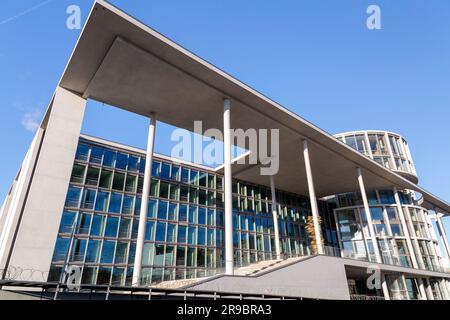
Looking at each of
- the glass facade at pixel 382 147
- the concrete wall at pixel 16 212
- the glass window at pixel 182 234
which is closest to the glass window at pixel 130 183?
the glass window at pixel 182 234

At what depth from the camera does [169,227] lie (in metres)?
26.2

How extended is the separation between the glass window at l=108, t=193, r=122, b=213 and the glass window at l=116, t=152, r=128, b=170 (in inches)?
95.6

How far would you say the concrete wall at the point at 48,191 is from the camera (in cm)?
1638

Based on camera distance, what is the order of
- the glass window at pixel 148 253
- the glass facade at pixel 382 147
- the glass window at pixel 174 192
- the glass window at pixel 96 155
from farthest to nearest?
the glass facade at pixel 382 147
the glass window at pixel 174 192
the glass window at pixel 96 155
the glass window at pixel 148 253

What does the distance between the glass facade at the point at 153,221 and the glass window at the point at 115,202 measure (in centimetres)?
8

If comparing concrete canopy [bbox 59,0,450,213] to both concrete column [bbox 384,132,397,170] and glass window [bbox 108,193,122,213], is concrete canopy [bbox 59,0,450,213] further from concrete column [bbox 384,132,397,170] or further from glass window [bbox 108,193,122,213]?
concrete column [bbox 384,132,397,170]

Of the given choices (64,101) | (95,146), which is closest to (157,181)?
(95,146)

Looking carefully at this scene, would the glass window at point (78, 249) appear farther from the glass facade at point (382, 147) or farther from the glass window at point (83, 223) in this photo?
the glass facade at point (382, 147)

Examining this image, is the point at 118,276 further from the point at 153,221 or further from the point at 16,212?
the point at 16,212

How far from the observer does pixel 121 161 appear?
25703mm

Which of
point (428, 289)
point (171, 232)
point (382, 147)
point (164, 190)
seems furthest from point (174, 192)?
point (428, 289)

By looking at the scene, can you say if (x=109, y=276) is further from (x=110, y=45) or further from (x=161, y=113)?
(x=110, y=45)

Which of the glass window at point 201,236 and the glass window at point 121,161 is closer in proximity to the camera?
the glass window at point 121,161

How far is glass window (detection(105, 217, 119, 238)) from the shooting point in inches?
901
